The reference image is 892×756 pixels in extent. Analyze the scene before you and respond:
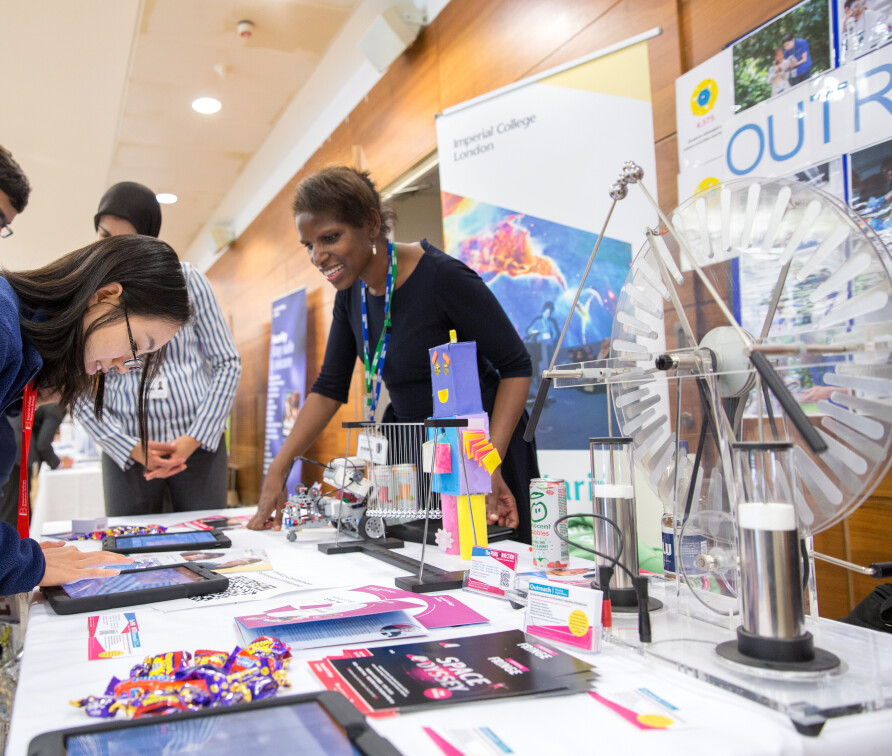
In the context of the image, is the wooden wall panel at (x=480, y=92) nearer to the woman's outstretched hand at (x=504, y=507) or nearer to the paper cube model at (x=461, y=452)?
the woman's outstretched hand at (x=504, y=507)

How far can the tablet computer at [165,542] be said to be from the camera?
147 centimetres

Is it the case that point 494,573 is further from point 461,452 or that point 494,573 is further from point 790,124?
point 790,124

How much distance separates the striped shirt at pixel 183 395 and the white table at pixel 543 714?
1.31 meters

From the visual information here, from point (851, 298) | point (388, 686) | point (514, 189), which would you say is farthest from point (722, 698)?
point (514, 189)

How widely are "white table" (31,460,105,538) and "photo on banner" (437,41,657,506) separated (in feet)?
8.26

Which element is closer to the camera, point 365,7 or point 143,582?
point 143,582

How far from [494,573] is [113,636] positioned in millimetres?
501

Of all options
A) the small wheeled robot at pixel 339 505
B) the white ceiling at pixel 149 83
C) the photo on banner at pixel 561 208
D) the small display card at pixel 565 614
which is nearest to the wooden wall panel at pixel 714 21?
the photo on banner at pixel 561 208

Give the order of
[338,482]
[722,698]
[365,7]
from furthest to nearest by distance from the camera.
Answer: [365,7], [338,482], [722,698]

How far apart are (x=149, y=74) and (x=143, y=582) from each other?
4.28m

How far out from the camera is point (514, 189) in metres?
2.66

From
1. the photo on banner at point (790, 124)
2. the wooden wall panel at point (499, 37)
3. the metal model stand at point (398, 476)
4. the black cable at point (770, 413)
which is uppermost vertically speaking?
the wooden wall panel at point (499, 37)

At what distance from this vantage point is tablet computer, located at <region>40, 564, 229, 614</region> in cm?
99

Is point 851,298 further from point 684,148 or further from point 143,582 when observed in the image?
point 684,148
